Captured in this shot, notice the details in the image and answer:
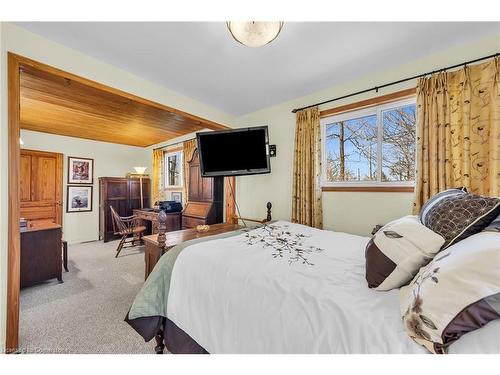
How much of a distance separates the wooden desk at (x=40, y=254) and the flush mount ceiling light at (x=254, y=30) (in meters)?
3.14

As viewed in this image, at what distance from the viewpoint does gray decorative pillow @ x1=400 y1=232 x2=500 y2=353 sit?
24.1 inches

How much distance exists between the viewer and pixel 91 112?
3201 mm

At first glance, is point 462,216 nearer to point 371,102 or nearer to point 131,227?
point 371,102

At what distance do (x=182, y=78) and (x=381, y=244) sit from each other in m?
2.46

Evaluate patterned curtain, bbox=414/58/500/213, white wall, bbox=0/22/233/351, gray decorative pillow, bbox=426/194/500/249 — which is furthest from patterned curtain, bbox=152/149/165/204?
gray decorative pillow, bbox=426/194/500/249

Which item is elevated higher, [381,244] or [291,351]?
[381,244]

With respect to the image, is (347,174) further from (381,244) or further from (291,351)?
(291,351)

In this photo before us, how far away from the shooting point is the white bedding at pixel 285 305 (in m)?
0.73

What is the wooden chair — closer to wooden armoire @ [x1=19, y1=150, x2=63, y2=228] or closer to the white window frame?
the white window frame

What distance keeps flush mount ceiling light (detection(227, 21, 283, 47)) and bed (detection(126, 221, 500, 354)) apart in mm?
1414

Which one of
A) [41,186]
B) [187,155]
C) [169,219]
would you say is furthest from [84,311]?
[41,186]

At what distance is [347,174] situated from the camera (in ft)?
8.44

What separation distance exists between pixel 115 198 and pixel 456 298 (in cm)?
575
